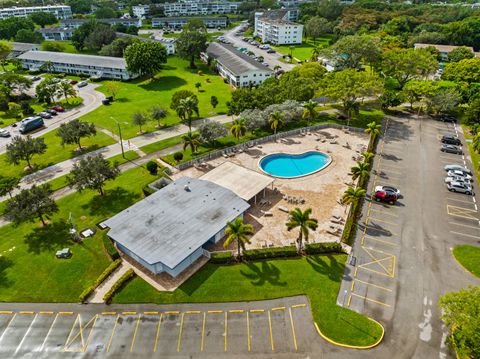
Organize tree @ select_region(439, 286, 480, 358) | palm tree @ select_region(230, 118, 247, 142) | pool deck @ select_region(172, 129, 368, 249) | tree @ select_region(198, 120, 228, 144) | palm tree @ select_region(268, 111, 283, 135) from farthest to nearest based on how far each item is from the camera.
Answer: palm tree @ select_region(268, 111, 283, 135), tree @ select_region(198, 120, 228, 144), palm tree @ select_region(230, 118, 247, 142), pool deck @ select_region(172, 129, 368, 249), tree @ select_region(439, 286, 480, 358)

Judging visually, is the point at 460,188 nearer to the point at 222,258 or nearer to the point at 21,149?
the point at 222,258

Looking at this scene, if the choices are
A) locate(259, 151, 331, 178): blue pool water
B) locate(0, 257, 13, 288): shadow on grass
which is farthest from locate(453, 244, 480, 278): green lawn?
locate(0, 257, 13, 288): shadow on grass

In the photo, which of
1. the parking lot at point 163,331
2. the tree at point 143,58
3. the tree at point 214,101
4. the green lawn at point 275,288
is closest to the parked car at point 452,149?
the green lawn at point 275,288

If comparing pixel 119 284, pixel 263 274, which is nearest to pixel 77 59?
pixel 119 284

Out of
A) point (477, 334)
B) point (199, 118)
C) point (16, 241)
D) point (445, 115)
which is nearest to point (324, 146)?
point (199, 118)

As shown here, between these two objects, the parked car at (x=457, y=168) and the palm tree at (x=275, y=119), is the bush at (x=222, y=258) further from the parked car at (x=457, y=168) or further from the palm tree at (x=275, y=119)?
the parked car at (x=457, y=168)

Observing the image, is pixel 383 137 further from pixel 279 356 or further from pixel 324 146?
pixel 279 356

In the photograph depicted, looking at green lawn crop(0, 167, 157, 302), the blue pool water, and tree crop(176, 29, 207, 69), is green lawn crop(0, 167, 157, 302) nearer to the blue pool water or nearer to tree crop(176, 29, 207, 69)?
the blue pool water

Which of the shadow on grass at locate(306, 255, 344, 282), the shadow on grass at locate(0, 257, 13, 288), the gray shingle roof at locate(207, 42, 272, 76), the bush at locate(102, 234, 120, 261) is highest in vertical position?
the gray shingle roof at locate(207, 42, 272, 76)
